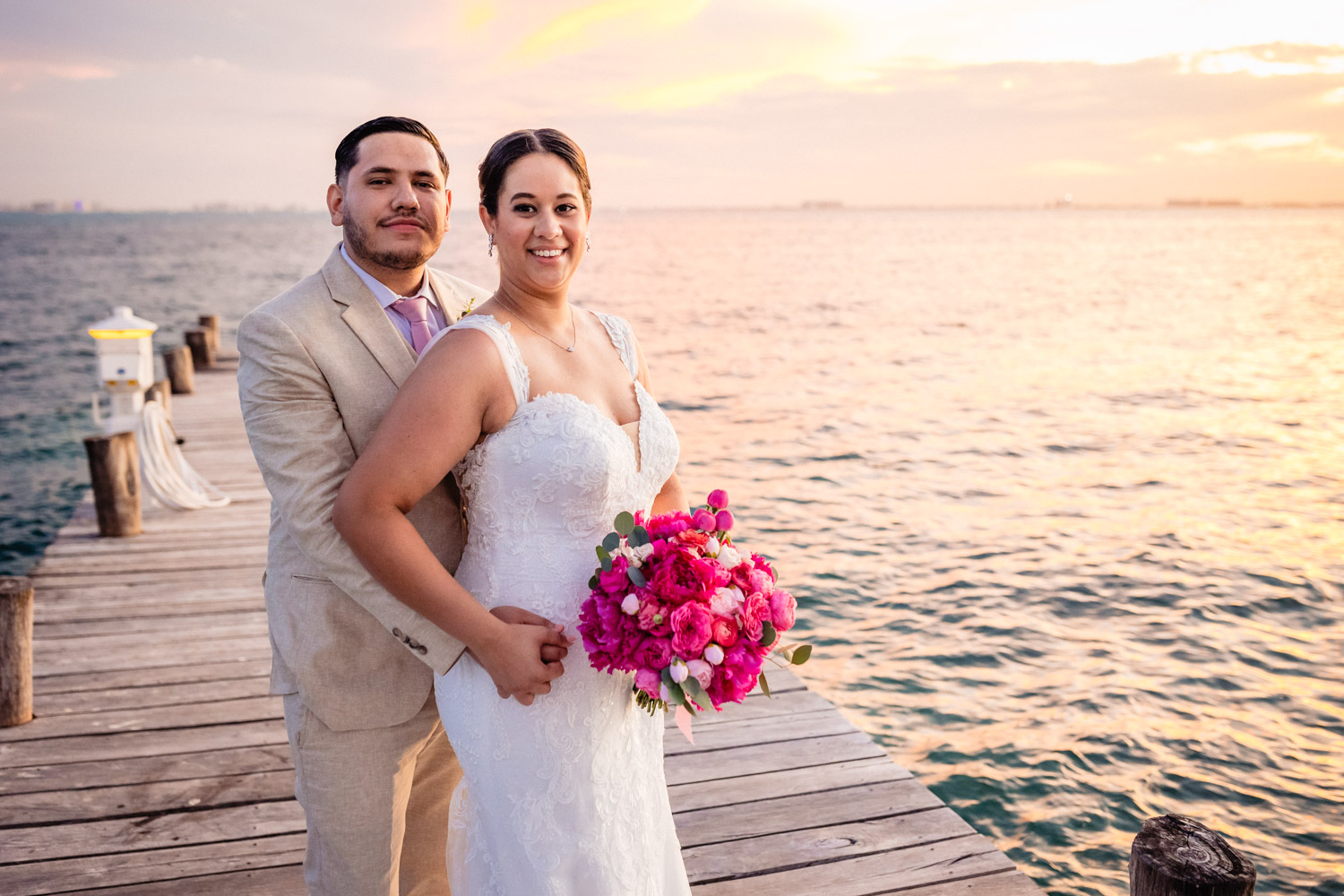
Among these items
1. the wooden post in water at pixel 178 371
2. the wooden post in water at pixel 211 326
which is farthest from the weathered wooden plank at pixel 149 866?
the wooden post in water at pixel 211 326

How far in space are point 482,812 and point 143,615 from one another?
4222 mm

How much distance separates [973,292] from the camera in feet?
129

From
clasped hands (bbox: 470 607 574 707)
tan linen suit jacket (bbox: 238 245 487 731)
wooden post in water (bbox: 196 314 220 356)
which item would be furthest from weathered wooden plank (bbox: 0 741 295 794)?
wooden post in water (bbox: 196 314 220 356)

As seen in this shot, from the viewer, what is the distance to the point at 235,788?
362cm

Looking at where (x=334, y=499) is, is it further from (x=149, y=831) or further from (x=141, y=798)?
(x=141, y=798)

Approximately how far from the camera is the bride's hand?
199 cm

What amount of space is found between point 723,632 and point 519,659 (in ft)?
1.57

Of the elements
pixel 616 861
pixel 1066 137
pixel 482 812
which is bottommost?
pixel 616 861

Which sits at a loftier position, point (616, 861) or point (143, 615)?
point (616, 861)

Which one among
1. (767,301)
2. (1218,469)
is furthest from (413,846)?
(767,301)

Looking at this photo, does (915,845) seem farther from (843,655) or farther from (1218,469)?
(1218,469)

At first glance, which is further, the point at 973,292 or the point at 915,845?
the point at 973,292

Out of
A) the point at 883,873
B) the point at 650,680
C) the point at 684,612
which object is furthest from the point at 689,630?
the point at 883,873

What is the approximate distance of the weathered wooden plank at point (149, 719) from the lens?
13.2 feet
